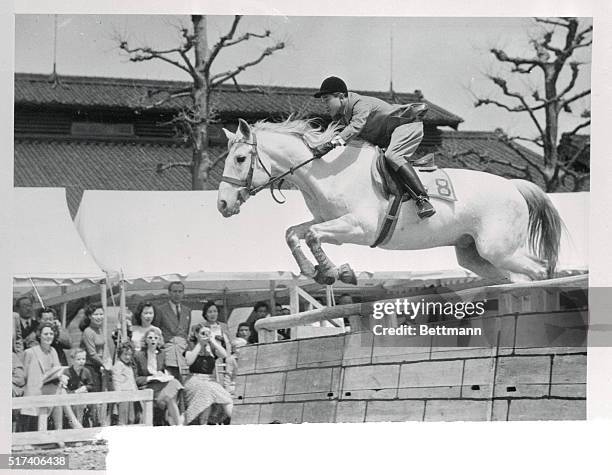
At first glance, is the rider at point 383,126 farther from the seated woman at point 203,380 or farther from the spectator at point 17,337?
the spectator at point 17,337

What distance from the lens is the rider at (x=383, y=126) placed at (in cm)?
743

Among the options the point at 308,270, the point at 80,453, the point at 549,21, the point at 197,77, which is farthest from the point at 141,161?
the point at 549,21

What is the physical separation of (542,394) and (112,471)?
248 centimetres

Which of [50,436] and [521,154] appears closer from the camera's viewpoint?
[50,436]

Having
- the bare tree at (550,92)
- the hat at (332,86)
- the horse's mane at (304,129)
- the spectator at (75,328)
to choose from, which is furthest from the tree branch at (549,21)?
the spectator at (75,328)

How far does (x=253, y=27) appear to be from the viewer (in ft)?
24.3

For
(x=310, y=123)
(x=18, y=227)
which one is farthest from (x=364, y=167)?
(x=18, y=227)

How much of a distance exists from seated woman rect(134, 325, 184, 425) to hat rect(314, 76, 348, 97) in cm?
170

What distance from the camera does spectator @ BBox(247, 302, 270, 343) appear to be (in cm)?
760

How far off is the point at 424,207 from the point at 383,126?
526mm

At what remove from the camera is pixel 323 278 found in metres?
7.52

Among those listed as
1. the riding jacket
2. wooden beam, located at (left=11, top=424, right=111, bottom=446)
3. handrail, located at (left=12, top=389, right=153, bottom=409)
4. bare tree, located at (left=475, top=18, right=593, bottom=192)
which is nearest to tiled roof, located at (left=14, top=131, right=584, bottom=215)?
bare tree, located at (left=475, top=18, right=593, bottom=192)

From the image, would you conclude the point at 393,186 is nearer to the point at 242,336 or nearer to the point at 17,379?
the point at 242,336

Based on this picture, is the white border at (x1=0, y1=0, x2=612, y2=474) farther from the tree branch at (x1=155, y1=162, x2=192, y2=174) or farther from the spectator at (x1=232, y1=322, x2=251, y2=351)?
the tree branch at (x1=155, y1=162, x2=192, y2=174)
